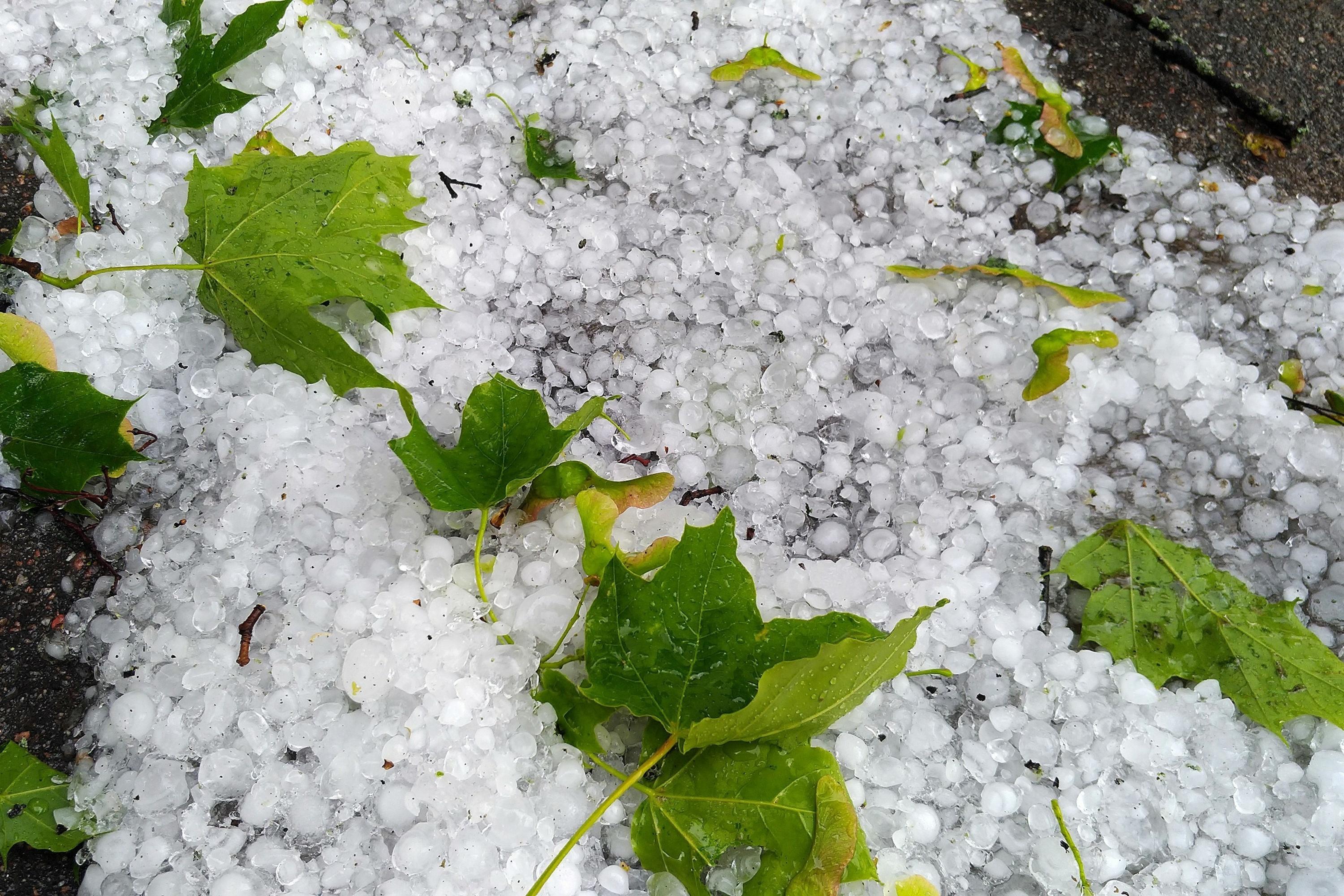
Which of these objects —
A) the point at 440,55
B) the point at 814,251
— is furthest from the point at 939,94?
the point at 440,55

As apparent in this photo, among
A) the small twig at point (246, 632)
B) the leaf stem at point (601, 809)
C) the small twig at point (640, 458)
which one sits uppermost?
the small twig at point (640, 458)

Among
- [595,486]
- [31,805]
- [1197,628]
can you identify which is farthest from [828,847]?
[31,805]

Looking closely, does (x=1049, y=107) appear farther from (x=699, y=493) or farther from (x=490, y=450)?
(x=490, y=450)

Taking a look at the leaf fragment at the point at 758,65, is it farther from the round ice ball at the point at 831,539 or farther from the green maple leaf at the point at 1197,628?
the green maple leaf at the point at 1197,628

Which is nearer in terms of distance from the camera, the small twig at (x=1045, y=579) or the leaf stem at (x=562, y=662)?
the leaf stem at (x=562, y=662)

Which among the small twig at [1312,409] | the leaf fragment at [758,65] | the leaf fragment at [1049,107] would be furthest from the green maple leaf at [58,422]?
the small twig at [1312,409]

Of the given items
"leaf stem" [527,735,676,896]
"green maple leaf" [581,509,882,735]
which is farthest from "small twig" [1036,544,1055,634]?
"leaf stem" [527,735,676,896]
